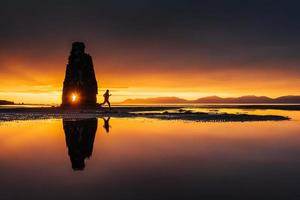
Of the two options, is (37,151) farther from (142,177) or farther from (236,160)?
(236,160)

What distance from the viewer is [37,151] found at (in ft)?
44.6

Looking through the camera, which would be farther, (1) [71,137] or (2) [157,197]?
(1) [71,137]

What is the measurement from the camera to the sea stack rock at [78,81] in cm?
8200

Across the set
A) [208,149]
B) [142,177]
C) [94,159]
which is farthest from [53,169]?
[208,149]

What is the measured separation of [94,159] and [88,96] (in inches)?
2847

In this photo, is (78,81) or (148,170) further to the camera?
(78,81)

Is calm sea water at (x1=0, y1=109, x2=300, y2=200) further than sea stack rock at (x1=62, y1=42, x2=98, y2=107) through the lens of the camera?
No

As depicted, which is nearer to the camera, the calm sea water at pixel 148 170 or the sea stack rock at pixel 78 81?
the calm sea water at pixel 148 170

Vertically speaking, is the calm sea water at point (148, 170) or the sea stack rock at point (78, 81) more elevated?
the sea stack rock at point (78, 81)

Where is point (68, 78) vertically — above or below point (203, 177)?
above

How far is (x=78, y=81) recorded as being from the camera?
3263 inches

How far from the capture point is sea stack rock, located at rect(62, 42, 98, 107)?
8200 cm

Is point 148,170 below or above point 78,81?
below

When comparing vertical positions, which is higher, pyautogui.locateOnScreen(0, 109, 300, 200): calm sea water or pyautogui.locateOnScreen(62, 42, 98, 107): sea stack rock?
pyautogui.locateOnScreen(62, 42, 98, 107): sea stack rock
